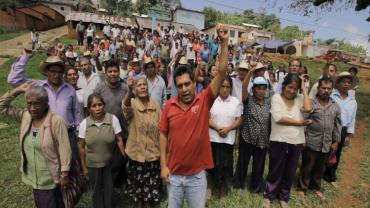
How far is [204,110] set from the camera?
9.57ft

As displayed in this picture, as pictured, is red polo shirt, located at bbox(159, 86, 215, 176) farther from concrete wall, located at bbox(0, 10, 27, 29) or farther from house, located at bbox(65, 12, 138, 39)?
concrete wall, located at bbox(0, 10, 27, 29)

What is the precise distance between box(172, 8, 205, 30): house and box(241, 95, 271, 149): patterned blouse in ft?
135

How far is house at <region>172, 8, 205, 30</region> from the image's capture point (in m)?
44.2

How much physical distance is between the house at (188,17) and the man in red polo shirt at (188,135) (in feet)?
140

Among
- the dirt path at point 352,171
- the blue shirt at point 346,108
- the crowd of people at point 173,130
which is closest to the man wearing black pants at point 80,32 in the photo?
the crowd of people at point 173,130

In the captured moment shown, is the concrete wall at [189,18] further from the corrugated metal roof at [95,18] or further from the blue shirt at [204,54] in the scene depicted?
the blue shirt at [204,54]

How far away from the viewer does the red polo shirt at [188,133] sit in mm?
2871

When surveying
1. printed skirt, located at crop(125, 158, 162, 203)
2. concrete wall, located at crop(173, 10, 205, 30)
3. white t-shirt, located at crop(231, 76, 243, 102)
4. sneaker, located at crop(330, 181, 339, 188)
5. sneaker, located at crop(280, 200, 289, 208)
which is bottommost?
sneaker, located at crop(330, 181, 339, 188)

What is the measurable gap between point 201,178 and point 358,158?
18.2 ft

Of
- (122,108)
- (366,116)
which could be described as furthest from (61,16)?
(122,108)

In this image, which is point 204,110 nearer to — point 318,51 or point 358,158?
point 358,158

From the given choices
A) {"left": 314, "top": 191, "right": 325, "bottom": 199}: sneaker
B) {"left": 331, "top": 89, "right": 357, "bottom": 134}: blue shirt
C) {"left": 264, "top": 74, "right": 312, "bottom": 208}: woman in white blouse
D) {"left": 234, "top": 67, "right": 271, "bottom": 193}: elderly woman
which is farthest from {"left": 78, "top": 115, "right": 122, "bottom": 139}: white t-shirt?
{"left": 331, "top": 89, "right": 357, "bottom": 134}: blue shirt

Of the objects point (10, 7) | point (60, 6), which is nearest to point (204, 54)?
point (10, 7)

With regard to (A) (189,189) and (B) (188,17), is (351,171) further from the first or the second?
(B) (188,17)
